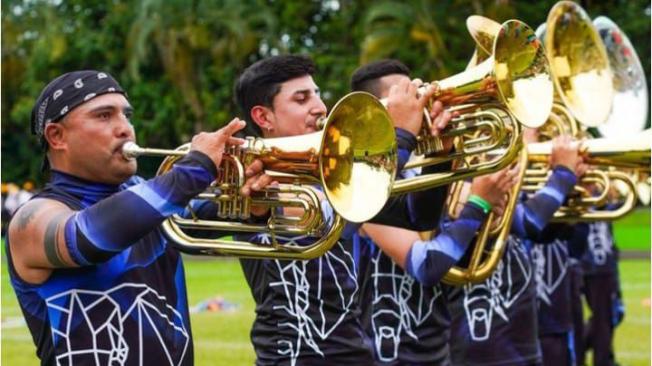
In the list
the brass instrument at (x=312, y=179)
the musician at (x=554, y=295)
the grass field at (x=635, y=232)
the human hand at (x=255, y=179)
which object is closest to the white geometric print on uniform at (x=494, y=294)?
the musician at (x=554, y=295)

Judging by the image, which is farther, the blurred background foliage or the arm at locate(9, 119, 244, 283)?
the blurred background foliage

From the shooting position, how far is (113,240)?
3.54 metres

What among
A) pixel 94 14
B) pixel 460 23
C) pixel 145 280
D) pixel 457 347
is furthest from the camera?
pixel 94 14

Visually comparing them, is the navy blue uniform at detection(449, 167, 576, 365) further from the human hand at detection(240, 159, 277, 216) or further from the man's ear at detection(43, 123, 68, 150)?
the man's ear at detection(43, 123, 68, 150)

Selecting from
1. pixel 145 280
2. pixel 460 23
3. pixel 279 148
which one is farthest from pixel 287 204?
pixel 460 23

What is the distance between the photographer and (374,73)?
224 inches

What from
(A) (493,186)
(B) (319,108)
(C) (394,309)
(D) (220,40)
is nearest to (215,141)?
(B) (319,108)

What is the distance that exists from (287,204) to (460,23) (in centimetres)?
2464

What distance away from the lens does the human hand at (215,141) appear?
3676mm

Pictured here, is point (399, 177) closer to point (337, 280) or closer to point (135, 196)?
point (337, 280)

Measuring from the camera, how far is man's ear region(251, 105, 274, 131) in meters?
4.94

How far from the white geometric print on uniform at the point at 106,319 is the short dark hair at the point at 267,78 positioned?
4.19 feet

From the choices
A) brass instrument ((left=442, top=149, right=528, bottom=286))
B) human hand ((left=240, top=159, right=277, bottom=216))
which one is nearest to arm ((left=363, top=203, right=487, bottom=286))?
brass instrument ((left=442, top=149, right=528, bottom=286))

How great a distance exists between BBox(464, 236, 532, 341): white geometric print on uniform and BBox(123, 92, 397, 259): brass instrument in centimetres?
208
